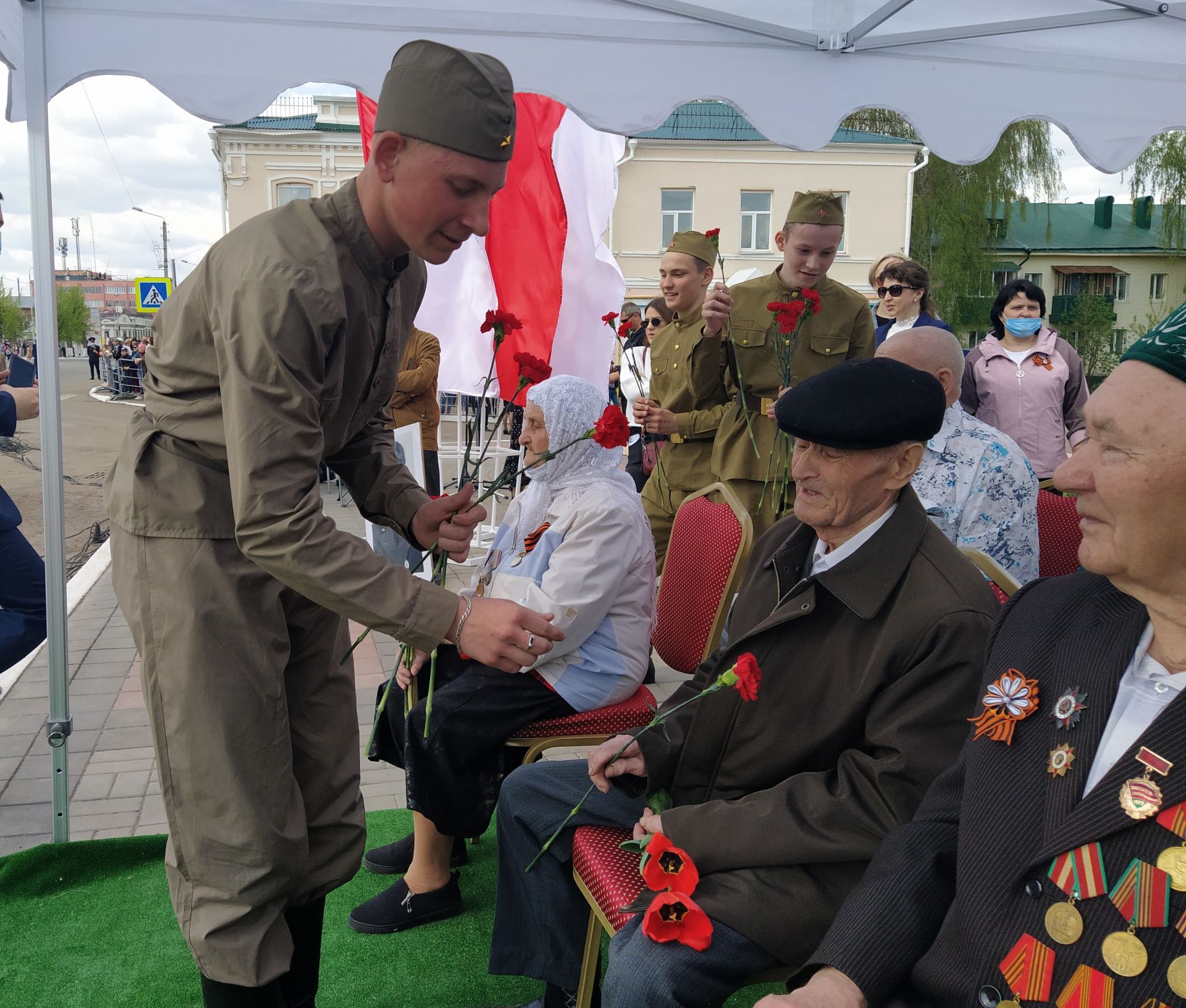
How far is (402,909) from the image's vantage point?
284 centimetres

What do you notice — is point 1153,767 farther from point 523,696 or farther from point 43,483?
point 43,483

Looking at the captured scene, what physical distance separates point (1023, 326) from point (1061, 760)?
433cm

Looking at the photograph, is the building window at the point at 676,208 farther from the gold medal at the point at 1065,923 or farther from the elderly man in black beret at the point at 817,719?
the gold medal at the point at 1065,923

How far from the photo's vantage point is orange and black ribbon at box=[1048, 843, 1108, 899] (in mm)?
1229

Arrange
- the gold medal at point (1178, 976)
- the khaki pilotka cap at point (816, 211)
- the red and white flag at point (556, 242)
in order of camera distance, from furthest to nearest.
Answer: the red and white flag at point (556, 242), the khaki pilotka cap at point (816, 211), the gold medal at point (1178, 976)

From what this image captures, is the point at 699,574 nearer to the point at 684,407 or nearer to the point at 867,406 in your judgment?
the point at 867,406

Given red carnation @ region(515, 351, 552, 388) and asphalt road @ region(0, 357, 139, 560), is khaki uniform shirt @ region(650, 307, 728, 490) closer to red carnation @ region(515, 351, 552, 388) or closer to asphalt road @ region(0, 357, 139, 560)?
red carnation @ region(515, 351, 552, 388)

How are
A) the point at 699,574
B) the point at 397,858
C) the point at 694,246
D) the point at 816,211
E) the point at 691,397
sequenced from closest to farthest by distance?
the point at 699,574
the point at 397,858
the point at 816,211
the point at 691,397
the point at 694,246

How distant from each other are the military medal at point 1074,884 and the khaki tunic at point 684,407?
306 cm

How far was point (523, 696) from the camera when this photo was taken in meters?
2.74

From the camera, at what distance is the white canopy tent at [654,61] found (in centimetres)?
310

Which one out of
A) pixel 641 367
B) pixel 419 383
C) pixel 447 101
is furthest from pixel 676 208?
pixel 447 101

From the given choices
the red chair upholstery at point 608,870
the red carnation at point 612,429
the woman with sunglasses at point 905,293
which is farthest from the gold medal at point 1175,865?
the woman with sunglasses at point 905,293

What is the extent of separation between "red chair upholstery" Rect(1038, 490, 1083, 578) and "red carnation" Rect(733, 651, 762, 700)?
5.84ft
